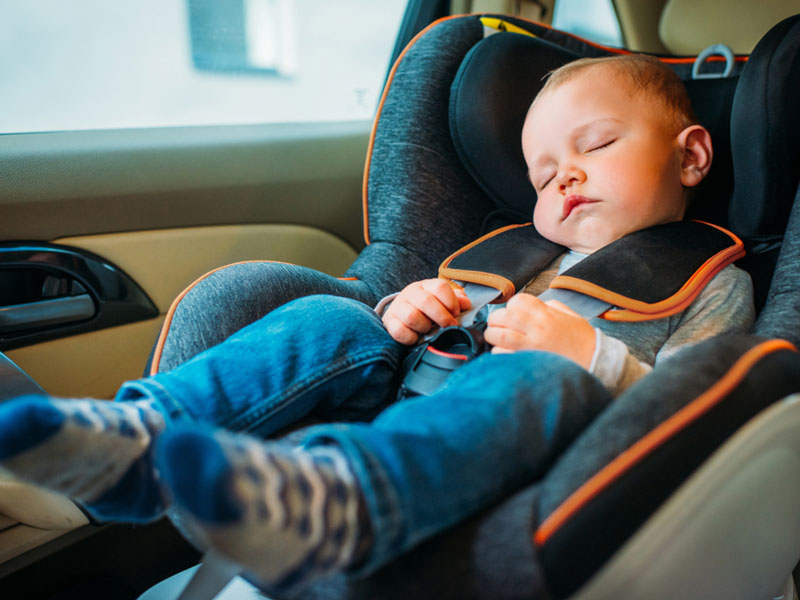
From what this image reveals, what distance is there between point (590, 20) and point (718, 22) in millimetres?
667

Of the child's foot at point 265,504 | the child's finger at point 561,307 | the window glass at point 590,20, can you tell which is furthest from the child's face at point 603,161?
the window glass at point 590,20

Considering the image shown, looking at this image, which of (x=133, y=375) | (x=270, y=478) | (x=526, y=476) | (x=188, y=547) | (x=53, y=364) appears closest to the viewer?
(x=270, y=478)

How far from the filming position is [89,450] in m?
0.51

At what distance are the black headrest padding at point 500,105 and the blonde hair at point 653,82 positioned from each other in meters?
0.09

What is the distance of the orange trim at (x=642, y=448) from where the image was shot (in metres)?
0.47

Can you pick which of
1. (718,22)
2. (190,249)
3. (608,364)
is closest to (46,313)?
(190,249)

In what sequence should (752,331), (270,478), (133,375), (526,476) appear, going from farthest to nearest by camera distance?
(133,375), (752,331), (526,476), (270,478)

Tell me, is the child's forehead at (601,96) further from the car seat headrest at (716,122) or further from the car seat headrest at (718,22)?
the car seat headrest at (718,22)

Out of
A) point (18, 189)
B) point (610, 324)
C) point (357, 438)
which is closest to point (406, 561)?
point (357, 438)

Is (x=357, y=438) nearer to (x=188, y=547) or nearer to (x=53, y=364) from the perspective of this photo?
(x=188, y=547)

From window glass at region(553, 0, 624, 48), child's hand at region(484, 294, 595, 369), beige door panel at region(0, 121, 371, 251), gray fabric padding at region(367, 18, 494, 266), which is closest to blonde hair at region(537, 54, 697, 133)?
gray fabric padding at region(367, 18, 494, 266)

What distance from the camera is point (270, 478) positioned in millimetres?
430

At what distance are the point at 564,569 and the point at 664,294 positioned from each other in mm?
472

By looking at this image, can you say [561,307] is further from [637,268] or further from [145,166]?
[145,166]
